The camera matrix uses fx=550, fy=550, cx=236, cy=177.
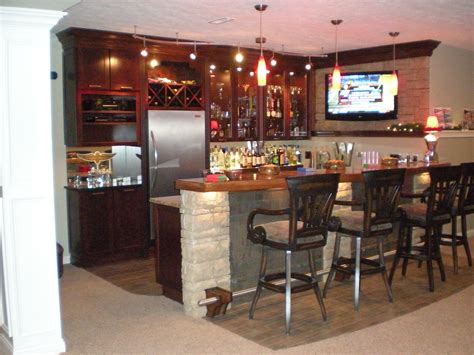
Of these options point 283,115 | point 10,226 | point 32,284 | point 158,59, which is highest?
point 158,59

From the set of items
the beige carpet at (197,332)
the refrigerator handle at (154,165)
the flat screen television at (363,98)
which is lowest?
the beige carpet at (197,332)

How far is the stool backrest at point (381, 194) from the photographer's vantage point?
4.55 m

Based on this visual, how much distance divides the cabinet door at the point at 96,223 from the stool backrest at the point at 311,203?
2.97 m

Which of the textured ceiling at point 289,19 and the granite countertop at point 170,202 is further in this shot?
the textured ceiling at point 289,19

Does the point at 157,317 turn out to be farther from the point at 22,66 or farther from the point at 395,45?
the point at 395,45

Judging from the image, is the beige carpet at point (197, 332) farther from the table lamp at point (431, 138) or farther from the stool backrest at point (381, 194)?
the table lamp at point (431, 138)

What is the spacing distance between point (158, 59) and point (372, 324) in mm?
4208

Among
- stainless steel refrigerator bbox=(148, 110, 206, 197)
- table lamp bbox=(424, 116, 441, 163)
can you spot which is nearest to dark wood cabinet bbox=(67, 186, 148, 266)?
stainless steel refrigerator bbox=(148, 110, 206, 197)

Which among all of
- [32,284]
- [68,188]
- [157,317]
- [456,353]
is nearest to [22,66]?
[32,284]

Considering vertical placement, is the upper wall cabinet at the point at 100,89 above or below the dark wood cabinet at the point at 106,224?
above

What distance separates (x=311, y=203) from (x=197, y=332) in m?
1.32

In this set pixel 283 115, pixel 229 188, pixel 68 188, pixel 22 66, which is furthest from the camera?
pixel 283 115

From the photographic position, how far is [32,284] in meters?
3.78

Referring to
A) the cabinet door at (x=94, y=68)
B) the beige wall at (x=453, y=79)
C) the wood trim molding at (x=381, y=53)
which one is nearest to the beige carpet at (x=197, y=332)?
the cabinet door at (x=94, y=68)
